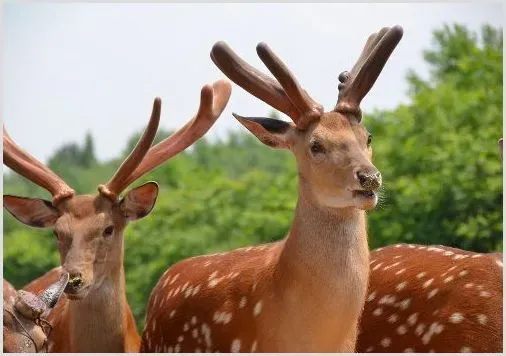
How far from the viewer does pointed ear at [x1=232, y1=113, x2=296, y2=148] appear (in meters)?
4.89

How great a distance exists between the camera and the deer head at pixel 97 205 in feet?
17.2

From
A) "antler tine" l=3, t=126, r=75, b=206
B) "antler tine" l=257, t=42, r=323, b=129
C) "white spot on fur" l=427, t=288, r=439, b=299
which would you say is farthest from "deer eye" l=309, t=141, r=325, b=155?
"antler tine" l=3, t=126, r=75, b=206

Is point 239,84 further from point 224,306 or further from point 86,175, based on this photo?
point 86,175

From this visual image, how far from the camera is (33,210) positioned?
552 cm

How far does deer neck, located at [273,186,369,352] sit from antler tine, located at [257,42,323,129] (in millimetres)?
319

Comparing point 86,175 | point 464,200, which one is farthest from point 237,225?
point 86,175

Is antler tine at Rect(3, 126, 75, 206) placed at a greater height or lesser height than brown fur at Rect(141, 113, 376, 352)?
greater

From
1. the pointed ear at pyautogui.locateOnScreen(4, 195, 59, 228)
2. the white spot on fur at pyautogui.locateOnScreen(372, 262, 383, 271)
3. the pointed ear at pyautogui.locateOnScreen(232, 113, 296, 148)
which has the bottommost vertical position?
the white spot on fur at pyautogui.locateOnScreen(372, 262, 383, 271)

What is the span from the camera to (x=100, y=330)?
550cm

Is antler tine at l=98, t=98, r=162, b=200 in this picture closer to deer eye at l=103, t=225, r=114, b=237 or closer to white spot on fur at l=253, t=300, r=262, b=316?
deer eye at l=103, t=225, r=114, b=237

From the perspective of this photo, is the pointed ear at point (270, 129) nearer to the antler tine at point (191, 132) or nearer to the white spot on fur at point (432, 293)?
the antler tine at point (191, 132)

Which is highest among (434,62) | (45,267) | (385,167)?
(434,62)

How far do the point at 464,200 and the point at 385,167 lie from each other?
94 cm

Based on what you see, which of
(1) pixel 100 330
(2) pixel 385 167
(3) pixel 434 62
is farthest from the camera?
(3) pixel 434 62
